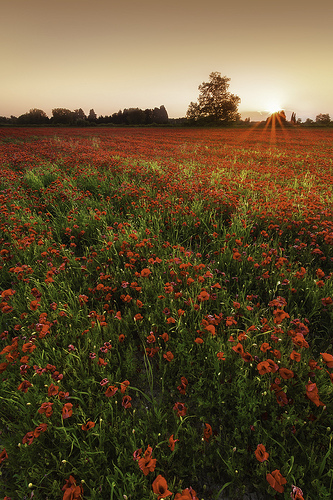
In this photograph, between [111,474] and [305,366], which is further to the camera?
[305,366]

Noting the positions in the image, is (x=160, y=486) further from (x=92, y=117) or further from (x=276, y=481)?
(x=92, y=117)

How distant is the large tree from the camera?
6088 centimetres

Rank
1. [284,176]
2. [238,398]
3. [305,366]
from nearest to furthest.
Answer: [238,398] < [305,366] < [284,176]

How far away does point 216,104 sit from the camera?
6278cm

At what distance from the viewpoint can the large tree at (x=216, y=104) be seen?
2397 inches

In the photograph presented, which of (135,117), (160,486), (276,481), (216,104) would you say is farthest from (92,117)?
(276,481)

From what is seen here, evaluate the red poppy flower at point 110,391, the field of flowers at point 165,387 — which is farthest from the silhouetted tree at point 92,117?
the red poppy flower at point 110,391

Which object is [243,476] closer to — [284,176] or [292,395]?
[292,395]

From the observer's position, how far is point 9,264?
358 cm

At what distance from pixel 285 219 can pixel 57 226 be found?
162 inches

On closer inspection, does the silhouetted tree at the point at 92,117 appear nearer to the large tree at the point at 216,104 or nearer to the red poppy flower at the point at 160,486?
the large tree at the point at 216,104

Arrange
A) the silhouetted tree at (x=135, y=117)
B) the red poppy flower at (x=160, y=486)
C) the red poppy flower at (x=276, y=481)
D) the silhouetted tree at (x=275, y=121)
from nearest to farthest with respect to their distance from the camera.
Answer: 1. the red poppy flower at (x=160, y=486)
2. the red poppy flower at (x=276, y=481)
3. the silhouetted tree at (x=275, y=121)
4. the silhouetted tree at (x=135, y=117)

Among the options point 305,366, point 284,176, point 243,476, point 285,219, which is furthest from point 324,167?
point 243,476

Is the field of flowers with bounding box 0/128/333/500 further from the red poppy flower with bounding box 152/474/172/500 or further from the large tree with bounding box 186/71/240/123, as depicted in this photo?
the large tree with bounding box 186/71/240/123
